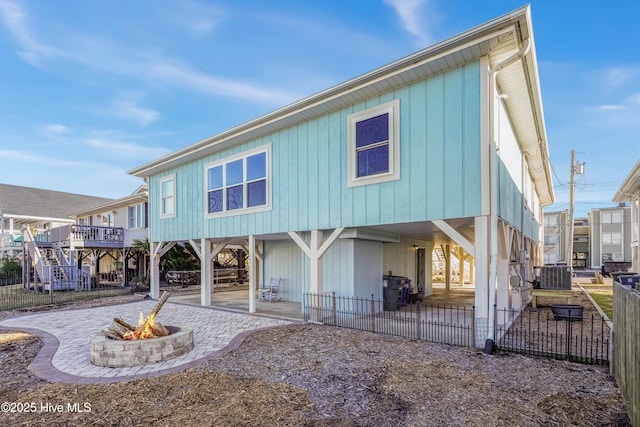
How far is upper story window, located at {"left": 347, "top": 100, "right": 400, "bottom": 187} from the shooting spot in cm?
716

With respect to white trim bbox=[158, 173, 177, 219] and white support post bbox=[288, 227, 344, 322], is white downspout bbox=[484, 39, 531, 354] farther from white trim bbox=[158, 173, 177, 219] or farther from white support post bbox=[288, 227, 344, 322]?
white trim bbox=[158, 173, 177, 219]

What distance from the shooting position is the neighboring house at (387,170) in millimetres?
6043

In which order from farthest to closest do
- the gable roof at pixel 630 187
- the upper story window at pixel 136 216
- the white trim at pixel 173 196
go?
the upper story window at pixel 136 216
the gable roof at pixel 630 187
the white trim at pixel 173 196

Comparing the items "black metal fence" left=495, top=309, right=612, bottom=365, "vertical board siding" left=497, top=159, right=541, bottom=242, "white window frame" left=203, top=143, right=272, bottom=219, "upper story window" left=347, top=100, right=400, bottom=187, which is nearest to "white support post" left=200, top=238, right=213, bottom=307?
"white window frame" left=203, top=143, right=272, bottom=219

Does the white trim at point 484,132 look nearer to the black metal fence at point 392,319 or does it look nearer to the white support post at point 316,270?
the black metal fence at point 392,319

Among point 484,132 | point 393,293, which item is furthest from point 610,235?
point 484,132

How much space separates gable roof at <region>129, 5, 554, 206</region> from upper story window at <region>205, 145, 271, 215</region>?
1.77 feet

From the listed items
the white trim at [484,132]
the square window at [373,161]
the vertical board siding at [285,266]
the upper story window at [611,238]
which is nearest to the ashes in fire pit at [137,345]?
the square window at [373,161]

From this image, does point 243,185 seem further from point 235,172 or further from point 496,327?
point 496,327

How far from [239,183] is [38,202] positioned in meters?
28.1

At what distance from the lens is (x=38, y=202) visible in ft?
95.1

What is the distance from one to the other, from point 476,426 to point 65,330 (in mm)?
8799

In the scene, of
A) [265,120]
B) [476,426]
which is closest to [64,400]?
[476,426]

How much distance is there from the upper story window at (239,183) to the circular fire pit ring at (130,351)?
15.8 feet
